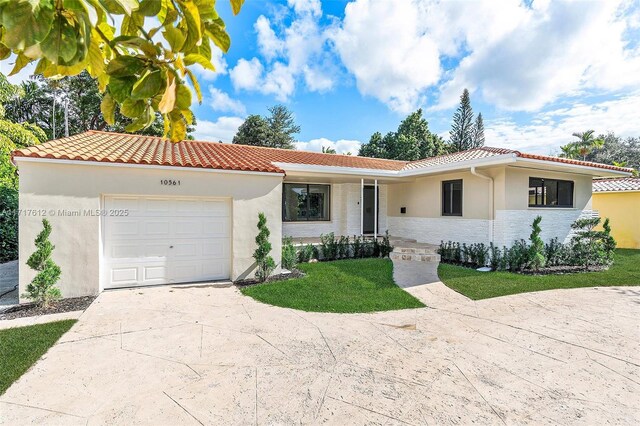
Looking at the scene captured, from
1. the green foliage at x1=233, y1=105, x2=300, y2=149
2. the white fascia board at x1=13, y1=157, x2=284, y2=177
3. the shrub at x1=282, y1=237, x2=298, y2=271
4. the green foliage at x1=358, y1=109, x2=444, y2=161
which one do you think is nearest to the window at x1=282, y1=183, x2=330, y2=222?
the shrub at x1=282, y1=237, x2=298, y2=271

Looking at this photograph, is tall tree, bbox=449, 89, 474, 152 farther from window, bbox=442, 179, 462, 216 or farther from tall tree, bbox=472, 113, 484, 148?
window, bbox=442, 179, 462, 216

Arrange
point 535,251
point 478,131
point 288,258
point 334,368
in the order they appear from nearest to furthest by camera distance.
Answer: point 334,368 → point 288,258 → point 535,251 → point 478,131

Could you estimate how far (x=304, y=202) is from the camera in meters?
14.8

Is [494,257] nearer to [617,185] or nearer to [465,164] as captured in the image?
[465,164]

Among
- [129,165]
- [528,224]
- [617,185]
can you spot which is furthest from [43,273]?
[617,185]

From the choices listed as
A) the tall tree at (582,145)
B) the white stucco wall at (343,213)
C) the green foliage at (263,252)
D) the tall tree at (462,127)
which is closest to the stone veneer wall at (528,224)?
the white stucco wall at (343,213)

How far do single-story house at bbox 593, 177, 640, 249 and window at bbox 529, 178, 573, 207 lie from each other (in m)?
6.86

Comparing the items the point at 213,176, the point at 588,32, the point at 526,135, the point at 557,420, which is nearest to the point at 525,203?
the point at 588,32

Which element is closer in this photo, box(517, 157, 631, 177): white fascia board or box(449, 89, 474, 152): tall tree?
box(517, 157, 631, 177): white fascia board

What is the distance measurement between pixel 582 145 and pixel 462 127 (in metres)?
14.0

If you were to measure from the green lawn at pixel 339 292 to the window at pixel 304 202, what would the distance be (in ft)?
15.9

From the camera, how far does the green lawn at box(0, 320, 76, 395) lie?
3932 millimetres

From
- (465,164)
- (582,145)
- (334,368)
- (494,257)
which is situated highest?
(582,145)

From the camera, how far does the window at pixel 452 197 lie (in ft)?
40.7
